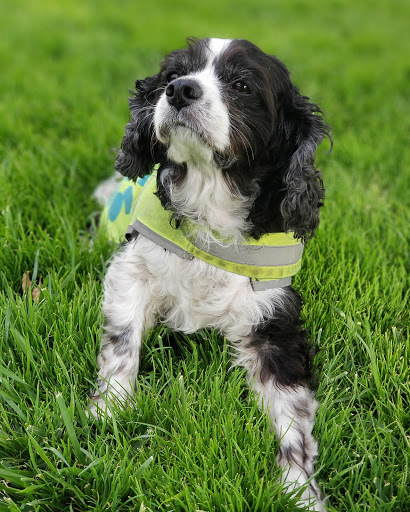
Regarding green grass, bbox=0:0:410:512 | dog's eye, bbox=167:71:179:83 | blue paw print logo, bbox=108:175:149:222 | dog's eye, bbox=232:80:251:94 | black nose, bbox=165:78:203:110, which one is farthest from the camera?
blue paw print logo, bbox=108:175:149:222

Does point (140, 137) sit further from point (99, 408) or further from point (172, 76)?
point (99, 408)

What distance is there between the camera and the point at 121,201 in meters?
3.25

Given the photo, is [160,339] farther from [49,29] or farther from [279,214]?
[49,29]

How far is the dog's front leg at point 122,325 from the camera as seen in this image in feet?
7.79

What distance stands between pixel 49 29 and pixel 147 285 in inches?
242

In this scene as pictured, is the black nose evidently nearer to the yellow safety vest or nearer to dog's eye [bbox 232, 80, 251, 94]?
dog's eye [bbox 232, 80, 251, 94]

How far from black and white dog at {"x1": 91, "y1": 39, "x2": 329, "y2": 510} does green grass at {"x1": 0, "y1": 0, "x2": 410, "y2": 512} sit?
3.9 inches

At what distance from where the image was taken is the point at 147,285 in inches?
105

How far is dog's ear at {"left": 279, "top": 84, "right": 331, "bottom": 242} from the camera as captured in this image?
237 cm

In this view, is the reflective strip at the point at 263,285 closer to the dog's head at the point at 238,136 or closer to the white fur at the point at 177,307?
the white fur at the point at 177,307

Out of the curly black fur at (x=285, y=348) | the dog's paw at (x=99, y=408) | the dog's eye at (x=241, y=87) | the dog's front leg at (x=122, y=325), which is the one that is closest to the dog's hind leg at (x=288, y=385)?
the curly black fur at (x=285, y=348)

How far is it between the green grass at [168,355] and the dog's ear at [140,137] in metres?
0.60

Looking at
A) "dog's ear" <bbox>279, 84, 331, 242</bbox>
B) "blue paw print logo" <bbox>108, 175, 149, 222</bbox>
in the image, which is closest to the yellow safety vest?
"dog's ear" <bbox>279, 84, 331, 242</bbox>

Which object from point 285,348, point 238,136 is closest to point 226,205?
point 238,136
